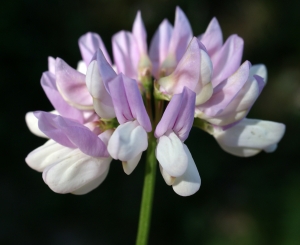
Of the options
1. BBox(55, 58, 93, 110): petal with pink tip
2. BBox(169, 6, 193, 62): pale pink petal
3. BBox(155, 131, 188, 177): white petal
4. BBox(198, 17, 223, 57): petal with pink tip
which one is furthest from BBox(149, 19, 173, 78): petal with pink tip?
BBox(155, 131, 188, 177): white petal

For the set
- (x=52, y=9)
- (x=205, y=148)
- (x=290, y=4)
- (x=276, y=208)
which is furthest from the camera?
(x=290, y=4)

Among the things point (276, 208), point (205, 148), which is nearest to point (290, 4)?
point (205, 148)

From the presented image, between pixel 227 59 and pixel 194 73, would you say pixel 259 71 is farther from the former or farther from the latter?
pixel 194 73

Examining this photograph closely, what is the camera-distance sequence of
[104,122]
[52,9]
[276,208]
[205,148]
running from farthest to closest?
[52,9]
[205,148]
[276,208]
[104,122]

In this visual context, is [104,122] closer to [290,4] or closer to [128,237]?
[128,237]

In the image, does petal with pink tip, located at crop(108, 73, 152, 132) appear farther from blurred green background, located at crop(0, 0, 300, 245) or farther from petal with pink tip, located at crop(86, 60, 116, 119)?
blurred green background, located at crop(0, 0, 300, 245)
